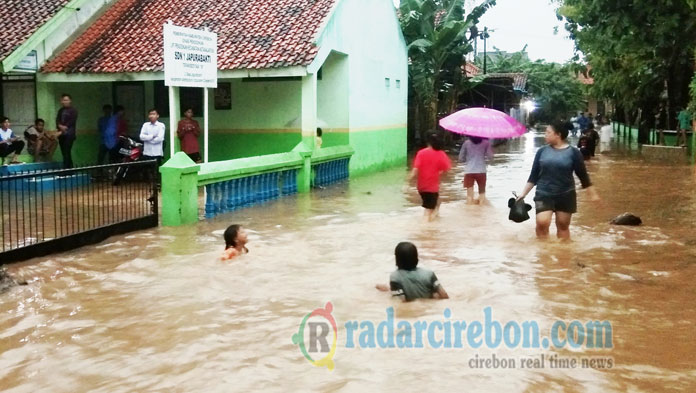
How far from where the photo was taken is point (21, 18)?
17344 mm

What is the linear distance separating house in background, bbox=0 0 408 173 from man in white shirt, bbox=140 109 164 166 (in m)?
1.30

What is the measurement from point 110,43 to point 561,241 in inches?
512

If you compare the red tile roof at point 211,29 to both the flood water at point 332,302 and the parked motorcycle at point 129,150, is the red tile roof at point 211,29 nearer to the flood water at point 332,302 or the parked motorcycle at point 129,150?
the parked motorcycle at point 129,150

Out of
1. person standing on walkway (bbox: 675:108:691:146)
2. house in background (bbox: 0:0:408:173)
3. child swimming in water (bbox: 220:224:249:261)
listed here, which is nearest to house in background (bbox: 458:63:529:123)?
person standing on walkway (bbox: 675:108:691:146)

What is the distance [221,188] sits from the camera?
12727 millimetres

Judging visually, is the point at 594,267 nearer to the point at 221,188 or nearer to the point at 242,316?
the point at 242,316

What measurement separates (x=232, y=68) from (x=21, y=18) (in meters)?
5.40

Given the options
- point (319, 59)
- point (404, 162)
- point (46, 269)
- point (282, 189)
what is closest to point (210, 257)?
point (46, 269)

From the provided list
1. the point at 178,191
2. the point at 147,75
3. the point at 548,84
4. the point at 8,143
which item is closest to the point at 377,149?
the point at 147,75

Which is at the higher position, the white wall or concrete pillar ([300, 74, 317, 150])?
the white wall

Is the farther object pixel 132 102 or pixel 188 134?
pixel 132 102

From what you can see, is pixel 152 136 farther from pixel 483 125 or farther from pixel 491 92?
pixel 491 92

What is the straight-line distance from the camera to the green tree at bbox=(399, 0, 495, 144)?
87.1 feet

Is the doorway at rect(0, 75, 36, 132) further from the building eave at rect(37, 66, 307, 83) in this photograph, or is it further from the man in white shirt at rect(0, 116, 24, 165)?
the man in white shirt at rect(0, 116, 24, 165)
